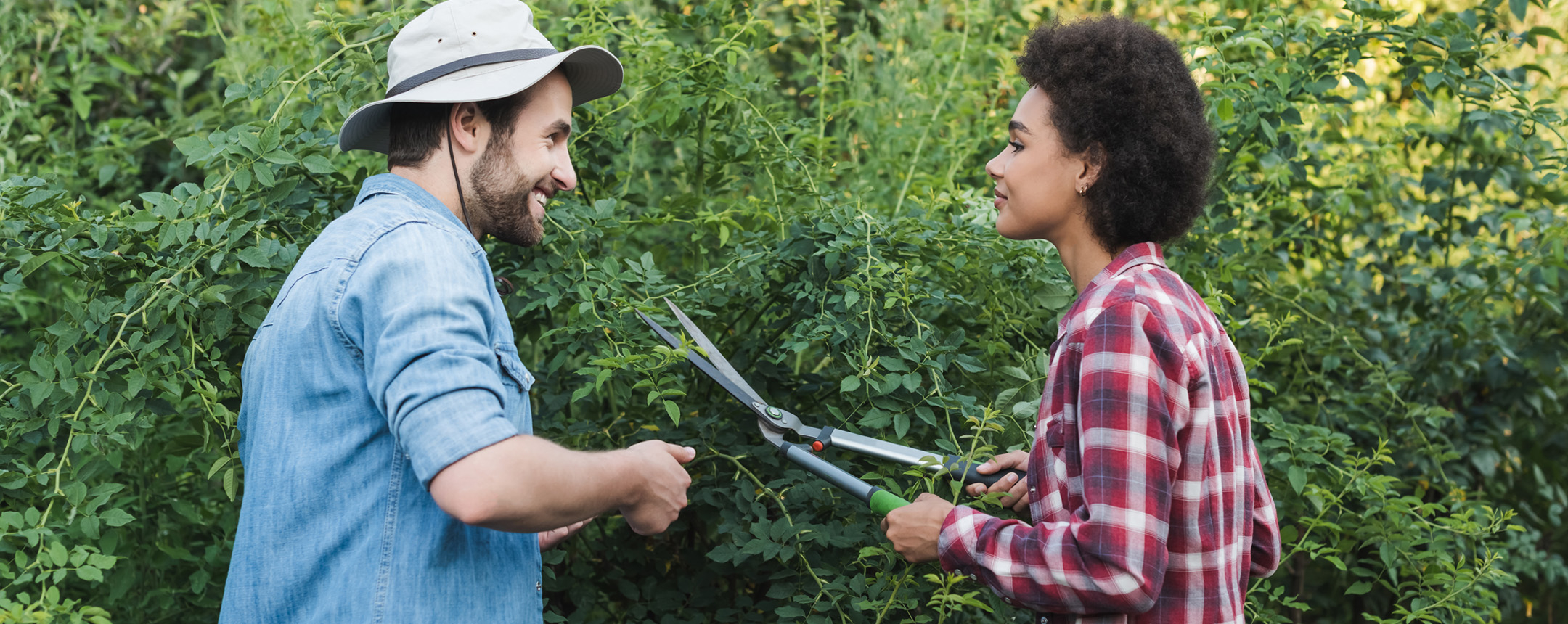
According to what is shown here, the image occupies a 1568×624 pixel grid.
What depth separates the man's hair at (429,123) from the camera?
179 centimetres

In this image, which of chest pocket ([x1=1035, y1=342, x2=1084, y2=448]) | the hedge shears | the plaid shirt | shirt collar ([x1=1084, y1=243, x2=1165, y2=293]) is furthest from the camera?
the hedge shears

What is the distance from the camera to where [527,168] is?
1.83m

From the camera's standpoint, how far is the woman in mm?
1495

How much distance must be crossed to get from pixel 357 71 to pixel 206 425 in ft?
3.12

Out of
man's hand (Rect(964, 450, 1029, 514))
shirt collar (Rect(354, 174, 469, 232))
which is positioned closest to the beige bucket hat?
shirt collar (Rect(354, 174, 469, 232))

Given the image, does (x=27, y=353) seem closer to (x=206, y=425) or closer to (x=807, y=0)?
(x=206, y=425)

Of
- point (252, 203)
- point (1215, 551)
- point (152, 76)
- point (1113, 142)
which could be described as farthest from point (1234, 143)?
point (152, 76)

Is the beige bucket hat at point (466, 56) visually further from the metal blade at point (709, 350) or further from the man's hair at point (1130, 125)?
the man's hair at point (1130, 125)

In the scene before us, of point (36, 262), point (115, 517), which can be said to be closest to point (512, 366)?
point (115, 517)

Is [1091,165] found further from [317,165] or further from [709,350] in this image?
[317,165]

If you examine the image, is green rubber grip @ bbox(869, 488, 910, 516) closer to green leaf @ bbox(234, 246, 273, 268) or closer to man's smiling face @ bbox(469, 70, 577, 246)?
man's smiling face @ bbox(469, 70, 577, 246)

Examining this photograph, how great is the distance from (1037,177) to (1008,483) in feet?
1.82

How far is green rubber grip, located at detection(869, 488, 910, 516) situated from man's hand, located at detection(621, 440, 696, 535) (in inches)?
13.3

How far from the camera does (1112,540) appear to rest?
1477 millimetres
